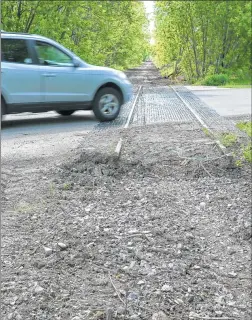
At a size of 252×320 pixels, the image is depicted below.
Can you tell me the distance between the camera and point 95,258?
3.59 meters

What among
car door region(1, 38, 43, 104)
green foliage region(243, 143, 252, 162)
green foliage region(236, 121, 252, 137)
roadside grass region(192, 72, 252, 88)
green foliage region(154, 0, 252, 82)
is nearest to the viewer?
green foliage region(243, 143, 252, 162)

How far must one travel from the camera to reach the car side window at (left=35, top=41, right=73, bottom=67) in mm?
9984

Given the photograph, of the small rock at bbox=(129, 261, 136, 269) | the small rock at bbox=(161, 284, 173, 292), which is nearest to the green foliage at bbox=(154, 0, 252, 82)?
the small rock at bbox=(129, 261, 136, 269)

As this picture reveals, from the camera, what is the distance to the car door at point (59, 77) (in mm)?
10078

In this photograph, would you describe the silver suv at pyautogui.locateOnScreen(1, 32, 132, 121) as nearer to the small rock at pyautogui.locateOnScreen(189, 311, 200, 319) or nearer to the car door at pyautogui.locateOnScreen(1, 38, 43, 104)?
the car door at pyautogui.locateOnScreen(1, 38, 43, 104)

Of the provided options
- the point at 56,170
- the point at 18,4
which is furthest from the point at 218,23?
the point at 56,170

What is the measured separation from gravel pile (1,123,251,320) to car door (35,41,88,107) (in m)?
3.75

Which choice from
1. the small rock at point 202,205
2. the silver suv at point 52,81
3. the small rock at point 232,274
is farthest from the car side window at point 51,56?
the small rock at point 232,274

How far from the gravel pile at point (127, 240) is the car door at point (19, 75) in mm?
3209

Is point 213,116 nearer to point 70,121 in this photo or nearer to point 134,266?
point 70,121

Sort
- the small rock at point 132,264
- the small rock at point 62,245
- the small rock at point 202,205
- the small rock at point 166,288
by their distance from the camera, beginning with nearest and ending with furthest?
1. the small rock at point 166,288
2. the small rock at point 132,264
3. the small rock at point 62,245
4. the small rock at point 202,205

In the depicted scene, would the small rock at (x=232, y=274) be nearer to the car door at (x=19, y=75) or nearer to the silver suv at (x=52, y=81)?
the silver suv at (x=52, y=81)

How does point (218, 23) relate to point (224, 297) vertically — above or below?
above

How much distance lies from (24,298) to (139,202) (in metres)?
2.27
